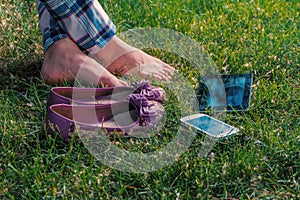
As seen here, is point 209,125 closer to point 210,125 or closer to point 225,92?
point 210,125

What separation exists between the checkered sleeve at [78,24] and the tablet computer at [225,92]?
1.76 feet

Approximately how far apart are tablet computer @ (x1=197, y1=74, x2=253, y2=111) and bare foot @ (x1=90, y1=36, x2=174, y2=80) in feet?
0.82

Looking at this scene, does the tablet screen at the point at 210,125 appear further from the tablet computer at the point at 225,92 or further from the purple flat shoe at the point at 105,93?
the purple flat shoe at the point at 105,93

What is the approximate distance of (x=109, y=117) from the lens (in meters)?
2.29

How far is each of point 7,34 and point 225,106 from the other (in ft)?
4.03

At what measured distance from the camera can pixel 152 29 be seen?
9.68 ft

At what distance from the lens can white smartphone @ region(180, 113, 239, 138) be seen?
2.11 metres

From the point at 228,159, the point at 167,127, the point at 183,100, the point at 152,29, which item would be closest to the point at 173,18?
the point at 152,29

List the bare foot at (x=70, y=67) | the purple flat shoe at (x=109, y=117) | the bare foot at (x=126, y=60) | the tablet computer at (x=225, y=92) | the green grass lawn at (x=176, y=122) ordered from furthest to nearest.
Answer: the bare foot at (x=126, y=60) < the bare foot at (x=70, y=67) < the tablet computer at (x=225, y=92) < the purple flat shoe at (x=109, y=117) < the green grass lawn at (x=176, y=122)

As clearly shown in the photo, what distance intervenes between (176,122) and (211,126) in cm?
15

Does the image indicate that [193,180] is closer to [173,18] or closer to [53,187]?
[53,187]

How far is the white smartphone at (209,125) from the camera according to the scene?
2.11m

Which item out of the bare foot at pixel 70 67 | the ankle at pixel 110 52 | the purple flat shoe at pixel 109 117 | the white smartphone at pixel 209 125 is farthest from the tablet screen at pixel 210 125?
the ankle at pixel 110 52

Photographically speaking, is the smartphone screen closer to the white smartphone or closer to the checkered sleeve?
the white smartphone
